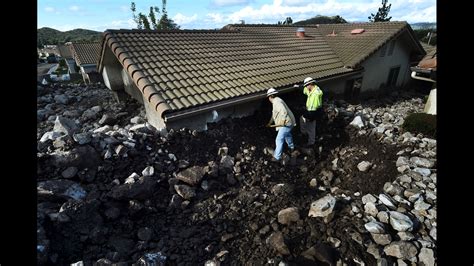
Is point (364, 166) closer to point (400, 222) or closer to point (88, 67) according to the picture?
point (400, 222)

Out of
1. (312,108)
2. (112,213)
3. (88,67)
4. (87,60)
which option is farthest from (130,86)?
(87,60)

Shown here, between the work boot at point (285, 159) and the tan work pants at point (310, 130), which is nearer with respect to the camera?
the work boot at point (285, 159)

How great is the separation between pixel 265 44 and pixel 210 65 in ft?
13.2

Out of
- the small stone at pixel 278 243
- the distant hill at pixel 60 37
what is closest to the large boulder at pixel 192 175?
the small stone at pixel 278 243

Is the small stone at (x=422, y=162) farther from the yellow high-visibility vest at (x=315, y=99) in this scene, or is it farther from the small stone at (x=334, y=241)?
the small stone at (x=334, y=241)

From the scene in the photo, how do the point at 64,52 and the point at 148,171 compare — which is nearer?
the point at 148,171

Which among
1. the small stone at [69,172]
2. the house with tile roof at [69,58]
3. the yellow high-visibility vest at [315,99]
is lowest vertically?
the house with tile roof at [69,58]

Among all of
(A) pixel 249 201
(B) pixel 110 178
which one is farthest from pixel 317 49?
(B) pixel 110 178

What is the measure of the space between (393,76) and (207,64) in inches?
484

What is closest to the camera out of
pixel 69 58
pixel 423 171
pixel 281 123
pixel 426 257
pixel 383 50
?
pixel 426 257

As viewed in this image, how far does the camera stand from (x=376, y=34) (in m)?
13.5

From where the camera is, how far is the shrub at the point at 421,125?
743 cm

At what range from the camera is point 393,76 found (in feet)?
49.3

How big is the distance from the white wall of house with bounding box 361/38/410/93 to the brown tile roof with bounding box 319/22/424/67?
1.52 ft
